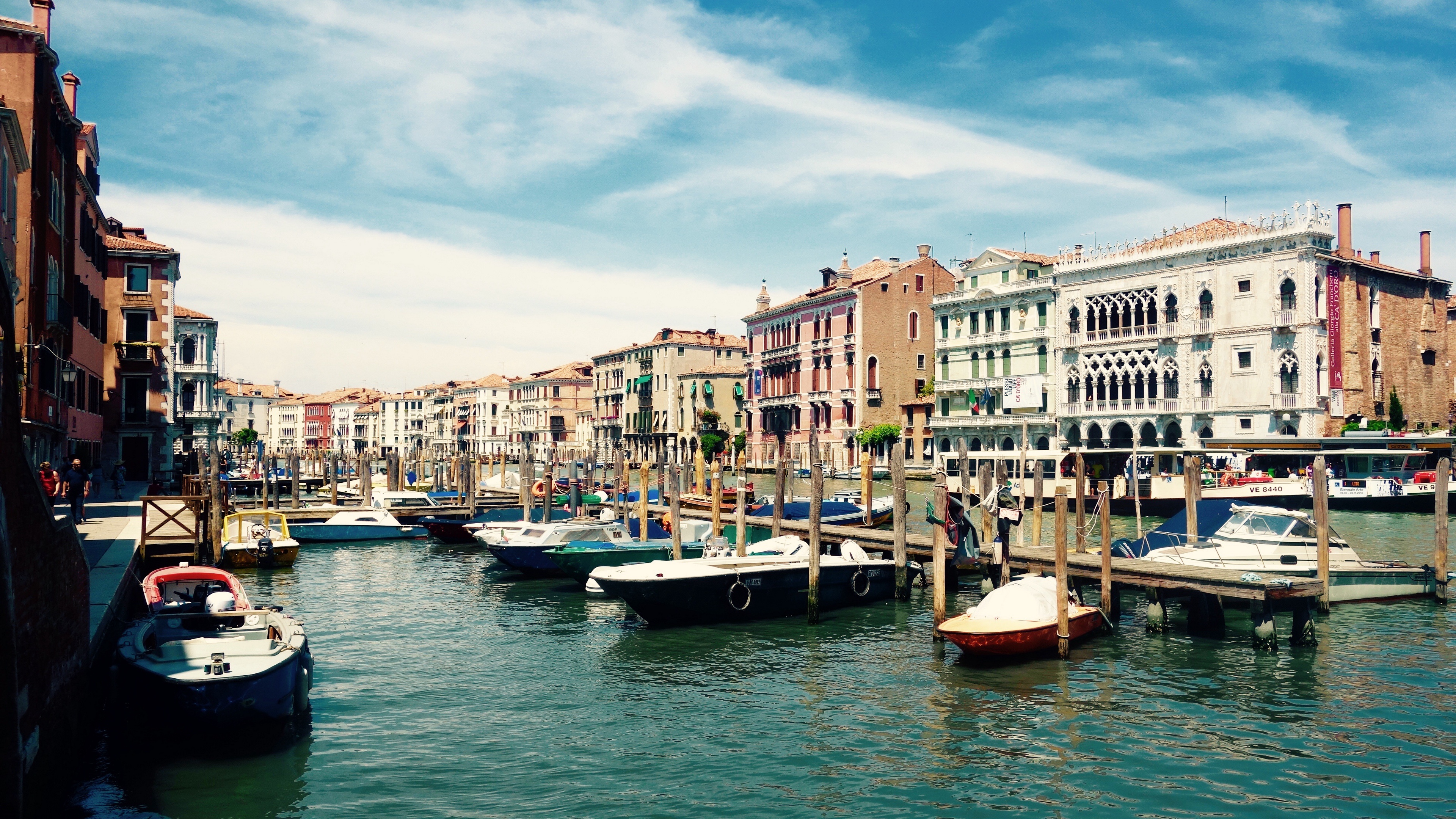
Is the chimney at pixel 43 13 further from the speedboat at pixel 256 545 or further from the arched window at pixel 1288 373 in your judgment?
the arched window at pixel 1288 373

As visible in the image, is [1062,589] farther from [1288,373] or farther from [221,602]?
[1288,373]

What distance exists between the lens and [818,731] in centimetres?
1274

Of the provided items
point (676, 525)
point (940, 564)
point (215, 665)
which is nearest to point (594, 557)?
Result: point (676, 525)

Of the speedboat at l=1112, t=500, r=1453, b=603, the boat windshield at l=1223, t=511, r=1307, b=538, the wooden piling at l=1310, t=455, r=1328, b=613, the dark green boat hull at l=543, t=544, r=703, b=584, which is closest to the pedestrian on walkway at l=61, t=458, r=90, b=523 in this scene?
the dark green boat hull at l=543, t=544, r=703, b=584

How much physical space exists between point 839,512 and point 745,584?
575 inches

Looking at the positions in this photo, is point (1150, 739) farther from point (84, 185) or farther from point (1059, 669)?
point (84, 185)

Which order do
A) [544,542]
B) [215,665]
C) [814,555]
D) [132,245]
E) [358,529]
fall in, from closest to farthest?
[215,665] → [814,555] → [544,542] → [358,529] → [132,245]

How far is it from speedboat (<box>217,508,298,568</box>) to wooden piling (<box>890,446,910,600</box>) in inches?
654

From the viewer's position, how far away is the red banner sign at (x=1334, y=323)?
46438 mm

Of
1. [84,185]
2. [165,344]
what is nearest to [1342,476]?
[84,185]

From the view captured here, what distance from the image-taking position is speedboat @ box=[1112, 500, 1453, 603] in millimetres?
20172

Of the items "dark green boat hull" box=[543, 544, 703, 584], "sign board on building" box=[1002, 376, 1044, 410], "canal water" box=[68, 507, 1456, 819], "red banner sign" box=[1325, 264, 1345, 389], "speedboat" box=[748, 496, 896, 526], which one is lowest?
"canal water" box=[68, 507, 1456, 819]

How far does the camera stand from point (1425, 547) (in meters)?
28.8

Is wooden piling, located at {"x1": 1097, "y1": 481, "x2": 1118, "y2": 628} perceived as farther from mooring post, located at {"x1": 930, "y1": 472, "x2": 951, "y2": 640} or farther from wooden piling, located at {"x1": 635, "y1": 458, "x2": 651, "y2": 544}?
wooden piling, located at {"x1": 635, "y1": 458, "x2": 651, "y2": 544}
